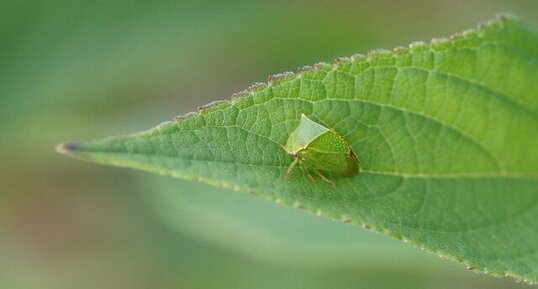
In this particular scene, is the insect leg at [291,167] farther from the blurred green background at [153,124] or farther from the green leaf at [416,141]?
the blurred green background at [153,124]

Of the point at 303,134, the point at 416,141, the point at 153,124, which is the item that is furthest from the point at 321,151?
the point at 153,124

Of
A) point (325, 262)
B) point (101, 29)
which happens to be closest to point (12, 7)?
point (101, 29)

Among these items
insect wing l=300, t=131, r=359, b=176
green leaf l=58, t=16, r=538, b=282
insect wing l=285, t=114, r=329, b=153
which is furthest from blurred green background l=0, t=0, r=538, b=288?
insect wing l=285, t=114, r=329, b=153

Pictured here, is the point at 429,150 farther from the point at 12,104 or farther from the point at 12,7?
the point at 12,7

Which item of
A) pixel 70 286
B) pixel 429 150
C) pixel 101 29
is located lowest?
pixel 70 286

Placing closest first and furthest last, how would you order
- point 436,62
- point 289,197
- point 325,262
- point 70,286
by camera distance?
A: point 289,197 < point 436,62 < point 325,262 < point 70,286

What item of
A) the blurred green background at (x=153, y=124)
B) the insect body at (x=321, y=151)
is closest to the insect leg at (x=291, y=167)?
the insect body at (x=321, y=151)

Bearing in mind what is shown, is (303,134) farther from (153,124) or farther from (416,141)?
(153,124)
